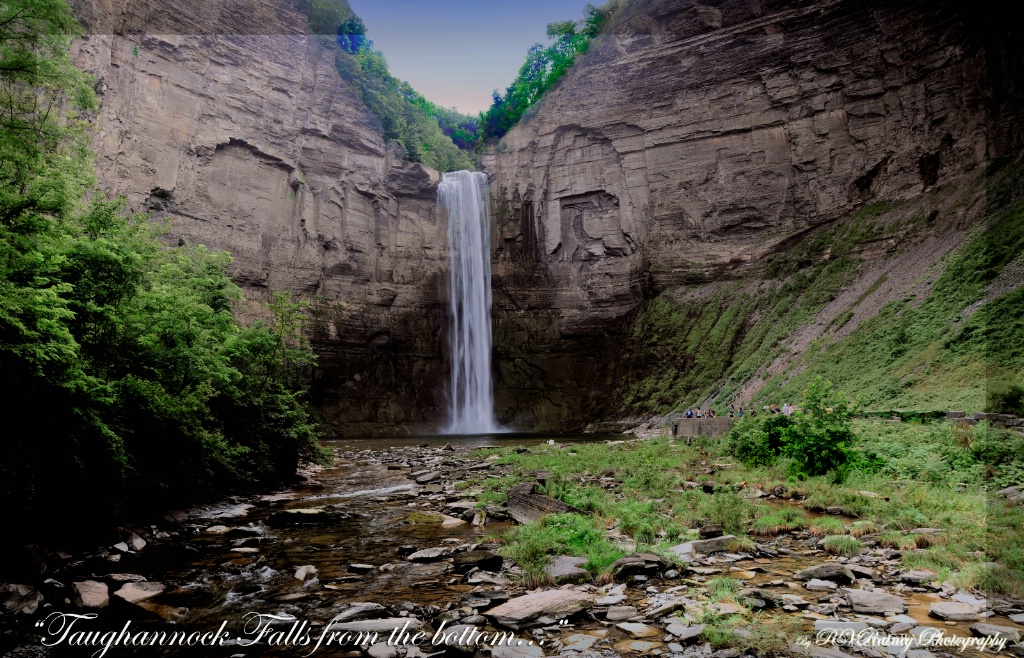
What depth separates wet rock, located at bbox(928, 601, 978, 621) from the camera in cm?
434

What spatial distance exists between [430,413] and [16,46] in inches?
1555

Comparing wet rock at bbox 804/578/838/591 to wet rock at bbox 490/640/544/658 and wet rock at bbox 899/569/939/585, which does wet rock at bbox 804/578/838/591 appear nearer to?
wet rock at bbox 899/569/939/585

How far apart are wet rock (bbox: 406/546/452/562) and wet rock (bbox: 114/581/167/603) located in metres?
2.99

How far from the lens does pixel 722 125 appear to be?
140ft

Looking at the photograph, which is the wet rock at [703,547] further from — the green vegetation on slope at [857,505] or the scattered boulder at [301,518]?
the scattered boulder at [301,518]

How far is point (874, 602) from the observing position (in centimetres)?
471

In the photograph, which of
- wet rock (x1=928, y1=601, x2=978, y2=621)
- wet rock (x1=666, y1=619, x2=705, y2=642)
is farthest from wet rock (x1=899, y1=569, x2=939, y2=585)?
wet rock (x1=666, y1=619, x2=705, y2=642)

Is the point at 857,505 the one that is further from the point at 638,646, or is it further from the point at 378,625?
the point at 378,625

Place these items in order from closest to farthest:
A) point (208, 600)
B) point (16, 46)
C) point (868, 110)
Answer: point (208, 600), point (16, 46), point (868, 110)

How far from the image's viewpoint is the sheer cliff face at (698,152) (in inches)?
1406

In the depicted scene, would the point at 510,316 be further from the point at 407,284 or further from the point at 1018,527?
the point at 1018,527

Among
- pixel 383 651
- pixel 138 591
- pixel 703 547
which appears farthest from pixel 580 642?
pixel 138 591

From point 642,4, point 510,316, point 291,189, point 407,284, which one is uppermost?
point 642,4

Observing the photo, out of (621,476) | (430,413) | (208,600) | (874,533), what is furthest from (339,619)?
(430,413)
